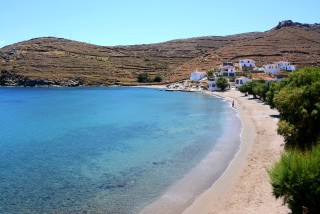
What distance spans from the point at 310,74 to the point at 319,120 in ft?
18.1

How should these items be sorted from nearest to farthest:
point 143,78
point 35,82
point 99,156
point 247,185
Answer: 1. point 247,185
2. point 99,156
3. point 35,82
4. point 143,78

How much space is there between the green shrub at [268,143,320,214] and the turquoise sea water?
10.7 m

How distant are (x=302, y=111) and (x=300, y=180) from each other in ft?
50.8

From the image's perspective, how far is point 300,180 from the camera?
16062mm

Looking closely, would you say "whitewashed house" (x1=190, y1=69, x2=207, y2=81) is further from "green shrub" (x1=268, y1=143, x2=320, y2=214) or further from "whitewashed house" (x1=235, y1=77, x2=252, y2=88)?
"green shrub" (x1=268, y1=143, x2=320, y2=214)

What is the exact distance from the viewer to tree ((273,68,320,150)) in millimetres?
30250

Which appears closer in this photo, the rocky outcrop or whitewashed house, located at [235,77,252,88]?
whitewashed house, located at [235,77,252,88]

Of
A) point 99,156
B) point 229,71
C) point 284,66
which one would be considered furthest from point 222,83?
point 99,156

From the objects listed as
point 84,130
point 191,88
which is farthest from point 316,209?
point 191,88

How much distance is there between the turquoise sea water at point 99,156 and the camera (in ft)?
87.3

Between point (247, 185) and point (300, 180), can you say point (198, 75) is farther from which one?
point (300, 180)

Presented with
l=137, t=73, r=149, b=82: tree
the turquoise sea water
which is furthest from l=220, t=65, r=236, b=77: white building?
the turquoise sea water

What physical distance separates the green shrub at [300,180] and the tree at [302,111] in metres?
13.4

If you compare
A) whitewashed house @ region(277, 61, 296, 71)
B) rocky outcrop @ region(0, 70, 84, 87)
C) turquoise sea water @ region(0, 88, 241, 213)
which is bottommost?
turquoise sea water @ region(0, 88, 241, 213)
